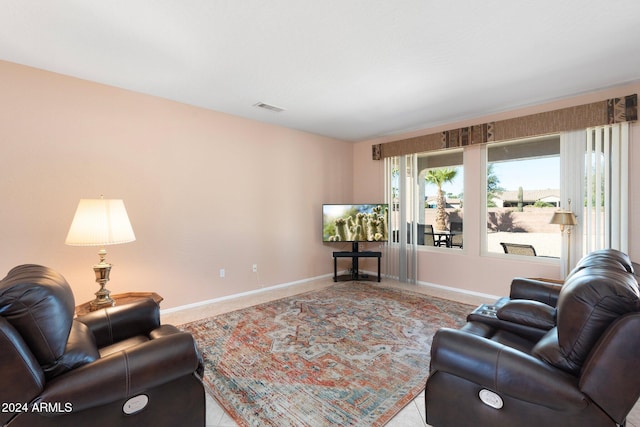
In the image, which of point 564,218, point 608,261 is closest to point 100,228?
point 608,261

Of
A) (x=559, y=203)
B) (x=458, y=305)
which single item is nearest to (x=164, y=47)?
(x=458, y=305)

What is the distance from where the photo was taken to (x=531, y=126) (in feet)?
12.1

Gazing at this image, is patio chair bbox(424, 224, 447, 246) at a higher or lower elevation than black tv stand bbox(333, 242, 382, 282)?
higher

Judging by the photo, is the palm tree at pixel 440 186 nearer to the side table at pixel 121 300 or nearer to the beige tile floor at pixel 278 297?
the beige tile floor at pixel 278 297

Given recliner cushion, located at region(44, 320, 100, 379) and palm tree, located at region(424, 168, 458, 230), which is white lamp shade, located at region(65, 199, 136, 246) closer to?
recliner cushion, located at region(44, 320, 100, 379)

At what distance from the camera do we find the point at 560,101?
3529mm

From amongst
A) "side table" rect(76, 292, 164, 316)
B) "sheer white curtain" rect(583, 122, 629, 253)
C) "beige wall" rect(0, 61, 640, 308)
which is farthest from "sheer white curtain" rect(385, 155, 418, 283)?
"side table" rect(76, 292, 164, 316)

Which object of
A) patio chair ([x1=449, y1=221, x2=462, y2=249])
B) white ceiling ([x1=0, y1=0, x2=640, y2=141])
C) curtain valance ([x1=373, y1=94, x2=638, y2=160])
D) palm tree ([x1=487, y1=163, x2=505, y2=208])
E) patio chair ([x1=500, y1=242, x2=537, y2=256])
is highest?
white ceiling ([x1=0, y1=0, x2=640, y2=141])

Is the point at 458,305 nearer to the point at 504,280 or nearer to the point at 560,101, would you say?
the point at 504,280

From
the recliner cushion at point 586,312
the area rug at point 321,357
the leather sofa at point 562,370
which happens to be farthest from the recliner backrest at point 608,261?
the area rug at point 321,357

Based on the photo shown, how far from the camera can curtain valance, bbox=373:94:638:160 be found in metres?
3.11

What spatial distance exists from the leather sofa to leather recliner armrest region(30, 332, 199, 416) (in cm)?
130

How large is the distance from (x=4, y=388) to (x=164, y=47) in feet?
7.92

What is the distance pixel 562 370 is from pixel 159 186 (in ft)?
12.7
